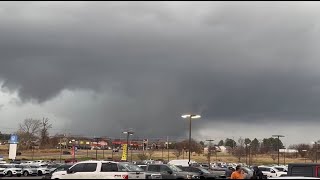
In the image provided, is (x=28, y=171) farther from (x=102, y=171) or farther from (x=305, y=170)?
(x=305, y=170)

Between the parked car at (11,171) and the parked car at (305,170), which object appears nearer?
the parked car at (305,170)

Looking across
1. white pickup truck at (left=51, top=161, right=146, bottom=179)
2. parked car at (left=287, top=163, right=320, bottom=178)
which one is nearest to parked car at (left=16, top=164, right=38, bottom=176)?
white pickup truck at (left=51, top=161, right=146, bottom=179)

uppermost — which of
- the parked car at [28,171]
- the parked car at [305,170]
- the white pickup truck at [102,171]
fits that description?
the parked car at [305,170]

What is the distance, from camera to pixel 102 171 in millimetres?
23828

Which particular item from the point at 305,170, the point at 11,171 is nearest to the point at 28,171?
the point at 11,171

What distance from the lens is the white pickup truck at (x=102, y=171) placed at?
2339cm

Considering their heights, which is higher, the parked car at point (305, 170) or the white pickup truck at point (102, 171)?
the parked car at point (305, 170)

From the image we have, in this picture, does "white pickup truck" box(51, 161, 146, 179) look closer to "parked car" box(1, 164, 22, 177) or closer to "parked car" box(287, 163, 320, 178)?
"parked car" box(287, 163, 320, 178)

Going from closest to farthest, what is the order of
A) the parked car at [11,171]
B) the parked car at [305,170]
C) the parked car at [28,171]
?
the parked car at [305,170] < the parked car at [11,171] < the parked car at [28,171]

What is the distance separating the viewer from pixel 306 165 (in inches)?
Answer: 860

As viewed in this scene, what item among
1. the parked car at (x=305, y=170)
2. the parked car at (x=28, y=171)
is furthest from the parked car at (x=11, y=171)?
the parked car at (x=305, y=170)

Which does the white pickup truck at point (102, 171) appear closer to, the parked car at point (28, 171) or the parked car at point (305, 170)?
the parked car at point (305, 170)

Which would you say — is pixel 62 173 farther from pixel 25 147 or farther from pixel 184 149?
pixel 25 147

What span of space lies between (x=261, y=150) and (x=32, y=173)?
139m
